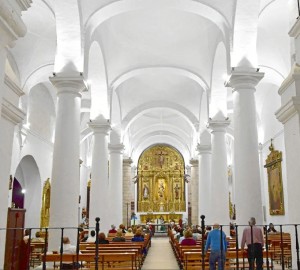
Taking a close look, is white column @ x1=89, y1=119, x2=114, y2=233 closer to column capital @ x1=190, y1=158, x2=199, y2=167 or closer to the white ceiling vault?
the white ceiling vault

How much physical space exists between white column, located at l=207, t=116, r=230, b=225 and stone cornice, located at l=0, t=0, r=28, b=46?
11072 millimetres

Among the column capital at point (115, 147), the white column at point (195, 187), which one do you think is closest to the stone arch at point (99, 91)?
the column capital at point (115, 147)

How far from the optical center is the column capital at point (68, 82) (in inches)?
417

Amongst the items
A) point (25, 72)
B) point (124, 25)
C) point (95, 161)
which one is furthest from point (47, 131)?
point (124, 25)

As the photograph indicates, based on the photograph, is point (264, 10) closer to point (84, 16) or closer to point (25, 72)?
point (84, 16)

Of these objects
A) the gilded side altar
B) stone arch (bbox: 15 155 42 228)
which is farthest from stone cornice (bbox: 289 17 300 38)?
the gilded side altar

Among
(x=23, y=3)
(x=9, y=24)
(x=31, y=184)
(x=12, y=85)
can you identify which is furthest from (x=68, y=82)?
(x=31, y=184)

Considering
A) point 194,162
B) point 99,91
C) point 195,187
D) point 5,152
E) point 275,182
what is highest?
point 99,91

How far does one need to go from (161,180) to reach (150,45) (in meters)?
22.8

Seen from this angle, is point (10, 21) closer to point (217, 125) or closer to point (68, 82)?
point (68, 82)

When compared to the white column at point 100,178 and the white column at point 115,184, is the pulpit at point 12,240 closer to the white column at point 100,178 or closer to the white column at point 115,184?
the white column at point 100,178

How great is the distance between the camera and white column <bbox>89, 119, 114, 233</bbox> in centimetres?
1520

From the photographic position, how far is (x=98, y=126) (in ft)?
52.7

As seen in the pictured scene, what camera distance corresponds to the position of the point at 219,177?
15055 millimetres
